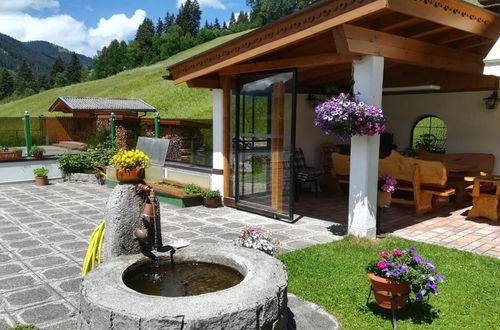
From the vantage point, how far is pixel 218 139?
852cm

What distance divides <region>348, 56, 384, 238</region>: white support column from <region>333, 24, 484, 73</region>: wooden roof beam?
22 centimetres

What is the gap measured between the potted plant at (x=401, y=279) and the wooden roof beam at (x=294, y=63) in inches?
120

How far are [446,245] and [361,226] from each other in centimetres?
121

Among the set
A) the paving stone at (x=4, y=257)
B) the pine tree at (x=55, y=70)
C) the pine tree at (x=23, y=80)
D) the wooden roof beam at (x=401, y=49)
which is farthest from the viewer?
the pine tree at (x=55, y=70)

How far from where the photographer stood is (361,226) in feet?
19.6

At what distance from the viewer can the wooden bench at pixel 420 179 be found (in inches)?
289

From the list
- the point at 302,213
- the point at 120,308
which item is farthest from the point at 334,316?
Answer: the point at 302,213

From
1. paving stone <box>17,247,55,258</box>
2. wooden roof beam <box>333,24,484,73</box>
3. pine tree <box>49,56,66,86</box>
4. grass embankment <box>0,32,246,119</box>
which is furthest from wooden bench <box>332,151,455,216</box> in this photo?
pine tree <box>49,56,66,86</box>

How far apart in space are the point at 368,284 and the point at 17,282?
12.7ft

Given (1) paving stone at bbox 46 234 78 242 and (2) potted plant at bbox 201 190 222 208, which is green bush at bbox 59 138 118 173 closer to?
(2) potted plant at bbox 201 190 222 208

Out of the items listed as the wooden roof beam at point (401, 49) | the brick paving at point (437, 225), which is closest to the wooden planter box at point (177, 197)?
the brick paving at point (437, 225)

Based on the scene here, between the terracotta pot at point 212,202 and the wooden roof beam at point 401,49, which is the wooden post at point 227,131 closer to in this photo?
the terracotta pot at point 212,202

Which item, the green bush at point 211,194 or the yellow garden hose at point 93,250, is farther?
the green bush at point 211,194

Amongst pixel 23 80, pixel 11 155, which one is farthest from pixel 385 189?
pixel 23 80
